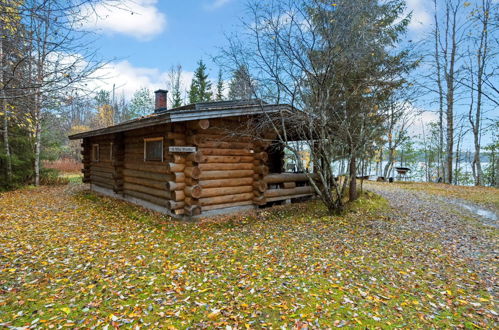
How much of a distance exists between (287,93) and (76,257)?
6.62m

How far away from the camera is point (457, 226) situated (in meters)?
7.20

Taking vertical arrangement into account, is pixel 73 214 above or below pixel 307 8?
below

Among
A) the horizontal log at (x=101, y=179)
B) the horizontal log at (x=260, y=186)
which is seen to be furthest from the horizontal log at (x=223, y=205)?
the horizontal log at (x=101, y=179)

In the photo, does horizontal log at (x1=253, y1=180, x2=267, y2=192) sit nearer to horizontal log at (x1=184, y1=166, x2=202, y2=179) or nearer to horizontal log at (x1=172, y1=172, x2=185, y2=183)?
horizontal log at (x1=184, y1=166, x2=202, y2=179)

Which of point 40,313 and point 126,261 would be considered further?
point 126,261

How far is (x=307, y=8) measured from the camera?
23.4 ft

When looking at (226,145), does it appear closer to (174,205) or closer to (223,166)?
(223,166)

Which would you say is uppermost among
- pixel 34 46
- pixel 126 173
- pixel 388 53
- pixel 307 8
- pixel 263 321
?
pixel 307 8

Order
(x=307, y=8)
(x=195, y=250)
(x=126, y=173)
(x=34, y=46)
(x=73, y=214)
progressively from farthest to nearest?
(x=126, y=173)
(x=73, y=214)
(x=307, y=8)
(x=195, y=250)
(x=34, y=46)

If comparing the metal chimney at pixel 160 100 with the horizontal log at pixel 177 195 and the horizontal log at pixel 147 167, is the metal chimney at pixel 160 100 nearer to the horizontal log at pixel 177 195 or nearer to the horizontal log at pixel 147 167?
the horizontal log at pixel 147 167

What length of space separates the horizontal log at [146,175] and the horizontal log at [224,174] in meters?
1.23

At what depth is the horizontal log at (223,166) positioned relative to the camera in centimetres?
756

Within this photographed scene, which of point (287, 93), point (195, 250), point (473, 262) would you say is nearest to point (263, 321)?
point (195, 250)

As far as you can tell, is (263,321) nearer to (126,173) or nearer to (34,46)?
(34,46)
